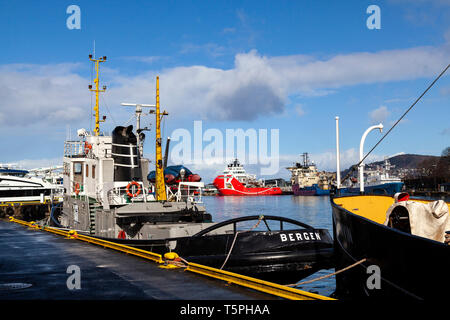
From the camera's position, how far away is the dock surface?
7.16 metres

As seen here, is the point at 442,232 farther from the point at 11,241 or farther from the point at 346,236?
the point at 11,241

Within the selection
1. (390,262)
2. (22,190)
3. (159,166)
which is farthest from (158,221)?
(22,190)

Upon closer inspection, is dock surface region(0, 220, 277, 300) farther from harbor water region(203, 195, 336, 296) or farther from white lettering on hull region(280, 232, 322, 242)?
harbor water region(203, 195, 336, 296)

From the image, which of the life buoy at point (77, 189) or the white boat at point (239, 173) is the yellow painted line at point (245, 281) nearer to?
the life buoy at point (77, 189)

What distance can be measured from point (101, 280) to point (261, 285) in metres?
3.31

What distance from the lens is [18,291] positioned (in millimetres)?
7648

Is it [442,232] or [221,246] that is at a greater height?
[442,232]

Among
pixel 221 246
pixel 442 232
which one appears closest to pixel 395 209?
pixel 442 232

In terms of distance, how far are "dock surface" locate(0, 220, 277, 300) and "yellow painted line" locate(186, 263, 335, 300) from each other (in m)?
0.16

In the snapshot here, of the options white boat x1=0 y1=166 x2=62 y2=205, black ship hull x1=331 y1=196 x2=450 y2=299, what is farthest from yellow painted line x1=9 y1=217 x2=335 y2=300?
white boat x1=0 y1=166 x2=62 y2=205

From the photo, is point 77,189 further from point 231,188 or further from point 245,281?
point 231,188

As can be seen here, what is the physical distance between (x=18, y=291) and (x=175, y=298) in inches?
119

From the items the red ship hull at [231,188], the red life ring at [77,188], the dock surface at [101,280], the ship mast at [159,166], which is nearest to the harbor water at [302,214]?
the dock surface at [101,280]
